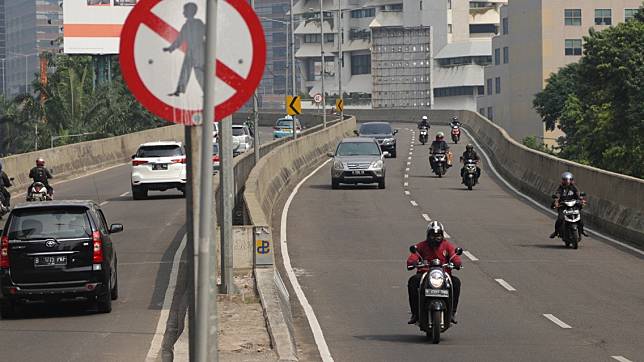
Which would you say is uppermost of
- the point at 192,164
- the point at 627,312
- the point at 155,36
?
the point at 155,36

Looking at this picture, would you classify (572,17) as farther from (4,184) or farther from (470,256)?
(470,256)

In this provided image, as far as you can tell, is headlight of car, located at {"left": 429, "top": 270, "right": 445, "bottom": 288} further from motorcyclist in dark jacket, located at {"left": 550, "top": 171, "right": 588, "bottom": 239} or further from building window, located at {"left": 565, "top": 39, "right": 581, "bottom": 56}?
building window, located at {"left": 565, "top": 39, "right": 581, "bottom": 56}

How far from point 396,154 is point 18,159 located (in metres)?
24.4

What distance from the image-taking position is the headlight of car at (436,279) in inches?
583

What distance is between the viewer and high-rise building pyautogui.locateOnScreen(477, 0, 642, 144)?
120m

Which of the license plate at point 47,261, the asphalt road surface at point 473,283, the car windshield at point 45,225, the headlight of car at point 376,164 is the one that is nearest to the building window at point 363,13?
the headlight of car at point 376,164

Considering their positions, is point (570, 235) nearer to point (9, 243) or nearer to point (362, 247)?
point (362, 247)

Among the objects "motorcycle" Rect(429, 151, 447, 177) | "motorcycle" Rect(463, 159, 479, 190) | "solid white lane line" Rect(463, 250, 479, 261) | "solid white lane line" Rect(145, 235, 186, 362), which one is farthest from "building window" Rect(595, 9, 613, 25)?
"solid white lane line" Rect(145, 235, 186, 362)

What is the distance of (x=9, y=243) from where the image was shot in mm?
17703

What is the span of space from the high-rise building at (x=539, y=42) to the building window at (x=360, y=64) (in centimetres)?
4255

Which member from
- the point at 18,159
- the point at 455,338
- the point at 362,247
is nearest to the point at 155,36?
the point at 455,338

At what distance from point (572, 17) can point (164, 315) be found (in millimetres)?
107111

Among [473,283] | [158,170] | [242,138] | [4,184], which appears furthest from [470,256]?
Result: [242,138]

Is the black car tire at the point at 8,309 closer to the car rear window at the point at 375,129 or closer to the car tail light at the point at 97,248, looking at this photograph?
the car tail light at the point at 97,248
